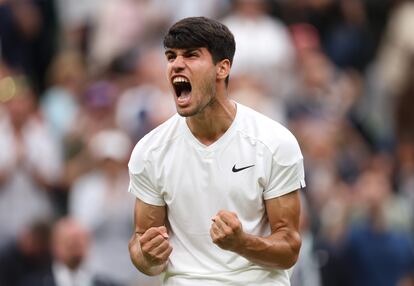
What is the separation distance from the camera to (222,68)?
27.2 ft

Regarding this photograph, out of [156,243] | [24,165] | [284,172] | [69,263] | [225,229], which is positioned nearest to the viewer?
[225,229]

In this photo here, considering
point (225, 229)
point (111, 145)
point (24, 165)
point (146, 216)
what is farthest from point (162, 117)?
point (225, 229)

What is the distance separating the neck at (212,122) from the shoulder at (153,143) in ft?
0.32

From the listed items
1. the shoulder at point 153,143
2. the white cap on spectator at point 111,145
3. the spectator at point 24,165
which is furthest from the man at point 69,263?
the shoulder at point 153,143

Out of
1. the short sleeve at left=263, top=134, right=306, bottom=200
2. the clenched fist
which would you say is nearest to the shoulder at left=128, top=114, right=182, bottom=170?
the short sleeve at left=263, top=134, right=306, bottom=200

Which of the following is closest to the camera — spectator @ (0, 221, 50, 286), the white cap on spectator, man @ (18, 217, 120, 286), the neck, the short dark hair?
the short dark hair

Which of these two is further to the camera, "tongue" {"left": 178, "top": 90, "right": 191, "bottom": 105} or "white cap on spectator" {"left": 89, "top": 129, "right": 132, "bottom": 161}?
"white cap on spectator" {"left": 89, "top": 129, "right": 132, "bottom": 161}

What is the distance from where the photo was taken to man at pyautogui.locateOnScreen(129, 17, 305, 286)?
8.15 meters

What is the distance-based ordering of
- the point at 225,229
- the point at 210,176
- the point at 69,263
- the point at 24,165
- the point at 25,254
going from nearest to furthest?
the point at 225,229 → the point at 210,176 → the point at 69,263 → the point at 25,254 → the point at 24,165

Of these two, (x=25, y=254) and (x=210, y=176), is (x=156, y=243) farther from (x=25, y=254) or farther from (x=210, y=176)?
(x=25, y=254)

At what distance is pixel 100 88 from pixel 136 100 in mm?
421

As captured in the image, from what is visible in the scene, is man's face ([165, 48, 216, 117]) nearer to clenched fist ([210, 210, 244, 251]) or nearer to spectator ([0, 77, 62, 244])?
clenched fist ([210, 210, 244, 251])

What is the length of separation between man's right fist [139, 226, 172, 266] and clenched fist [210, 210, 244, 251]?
0.99 ft

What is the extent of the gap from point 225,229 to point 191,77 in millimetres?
879
